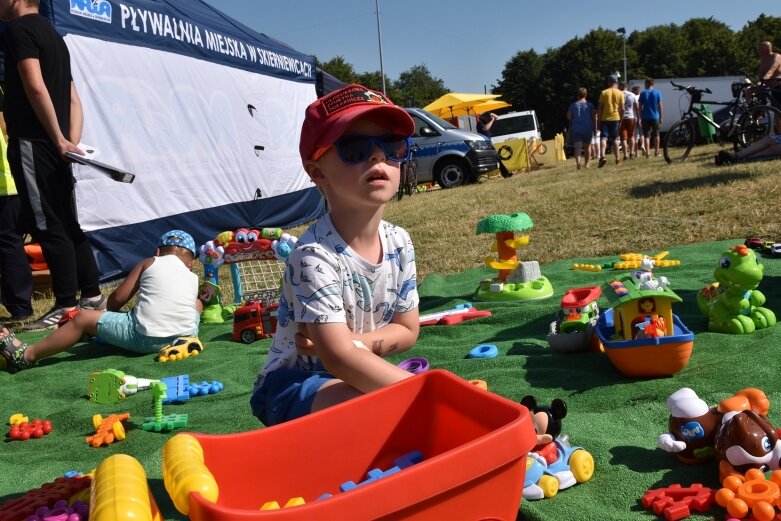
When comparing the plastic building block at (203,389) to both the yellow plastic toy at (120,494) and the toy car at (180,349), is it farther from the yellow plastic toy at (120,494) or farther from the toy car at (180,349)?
the yellow plastic toy at (120,494)

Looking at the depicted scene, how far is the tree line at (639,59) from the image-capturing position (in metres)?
53.2

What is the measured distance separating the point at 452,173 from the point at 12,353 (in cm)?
1124

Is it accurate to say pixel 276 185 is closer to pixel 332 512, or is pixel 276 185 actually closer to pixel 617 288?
pixel 617 288

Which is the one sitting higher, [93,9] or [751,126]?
[93,9]

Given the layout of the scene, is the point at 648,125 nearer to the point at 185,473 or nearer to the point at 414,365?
the point at 414,365

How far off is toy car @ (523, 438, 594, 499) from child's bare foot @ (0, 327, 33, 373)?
291 centimetres

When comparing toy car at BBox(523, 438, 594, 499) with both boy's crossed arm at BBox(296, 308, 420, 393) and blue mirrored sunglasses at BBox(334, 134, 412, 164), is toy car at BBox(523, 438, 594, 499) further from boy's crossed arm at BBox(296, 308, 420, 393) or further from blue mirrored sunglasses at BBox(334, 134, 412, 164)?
blue mirrored sunglasses at BBox(334, 134, 412, 164)

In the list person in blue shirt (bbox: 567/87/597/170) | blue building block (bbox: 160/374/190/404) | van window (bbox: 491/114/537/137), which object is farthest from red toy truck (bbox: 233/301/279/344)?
van window (bbox: 491/114/537/137)

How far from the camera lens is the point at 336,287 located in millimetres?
1936

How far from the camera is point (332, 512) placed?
1.17 metres

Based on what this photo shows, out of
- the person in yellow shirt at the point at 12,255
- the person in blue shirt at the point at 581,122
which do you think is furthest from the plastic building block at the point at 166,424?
the person in blue shirt at the point at 581,122

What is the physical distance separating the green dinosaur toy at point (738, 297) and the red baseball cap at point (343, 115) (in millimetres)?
1677

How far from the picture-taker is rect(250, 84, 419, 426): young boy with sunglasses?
1.87 m

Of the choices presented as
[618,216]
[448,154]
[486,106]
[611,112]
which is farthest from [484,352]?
[486,106]
